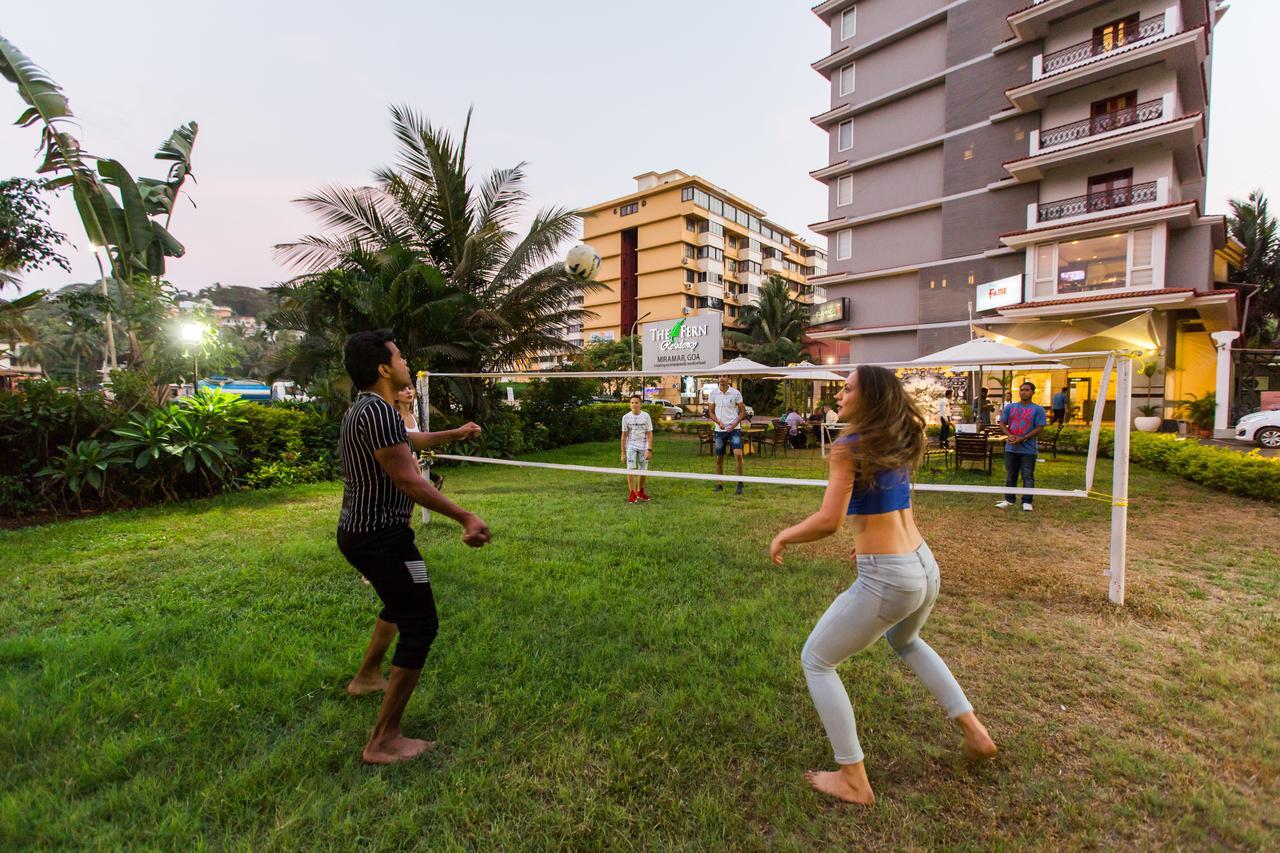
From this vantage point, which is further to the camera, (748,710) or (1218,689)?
(1218,689)

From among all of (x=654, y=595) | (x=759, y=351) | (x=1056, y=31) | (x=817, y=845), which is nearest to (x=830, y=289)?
(x=759, y=351)

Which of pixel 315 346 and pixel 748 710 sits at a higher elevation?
pixel 315 346

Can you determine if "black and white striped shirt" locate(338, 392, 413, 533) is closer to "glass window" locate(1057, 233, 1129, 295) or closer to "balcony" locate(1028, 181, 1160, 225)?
"glass window" locate(1057, 233, 1129, 295)

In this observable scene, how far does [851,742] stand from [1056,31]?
31.3m

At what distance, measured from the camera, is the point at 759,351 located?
1654 inches

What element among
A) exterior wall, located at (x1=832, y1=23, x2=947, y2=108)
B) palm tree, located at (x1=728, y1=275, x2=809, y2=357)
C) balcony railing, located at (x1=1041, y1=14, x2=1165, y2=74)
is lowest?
palm tree, located at (x1=728, y1=275, x2=809, y2=357)

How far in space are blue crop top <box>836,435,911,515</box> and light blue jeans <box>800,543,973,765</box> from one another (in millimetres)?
202

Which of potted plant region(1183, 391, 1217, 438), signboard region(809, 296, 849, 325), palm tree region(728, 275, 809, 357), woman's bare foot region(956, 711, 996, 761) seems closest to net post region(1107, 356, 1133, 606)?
woman's bare foot region(956, 711, 996, 761)

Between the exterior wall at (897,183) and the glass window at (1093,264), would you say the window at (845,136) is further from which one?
the glass window at (1093,264)

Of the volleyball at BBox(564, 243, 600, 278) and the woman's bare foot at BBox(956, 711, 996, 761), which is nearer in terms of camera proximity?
the woman's bare foot at BBox(956, 711, 996, 761)

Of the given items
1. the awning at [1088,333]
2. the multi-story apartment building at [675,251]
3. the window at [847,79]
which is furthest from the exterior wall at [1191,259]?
the multi-story apartment building at [675,251]

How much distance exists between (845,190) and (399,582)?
34.2 meters

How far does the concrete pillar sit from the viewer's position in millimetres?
16578

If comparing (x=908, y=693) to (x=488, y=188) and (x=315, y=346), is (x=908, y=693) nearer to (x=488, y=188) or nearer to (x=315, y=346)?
(x=315, y=346)
